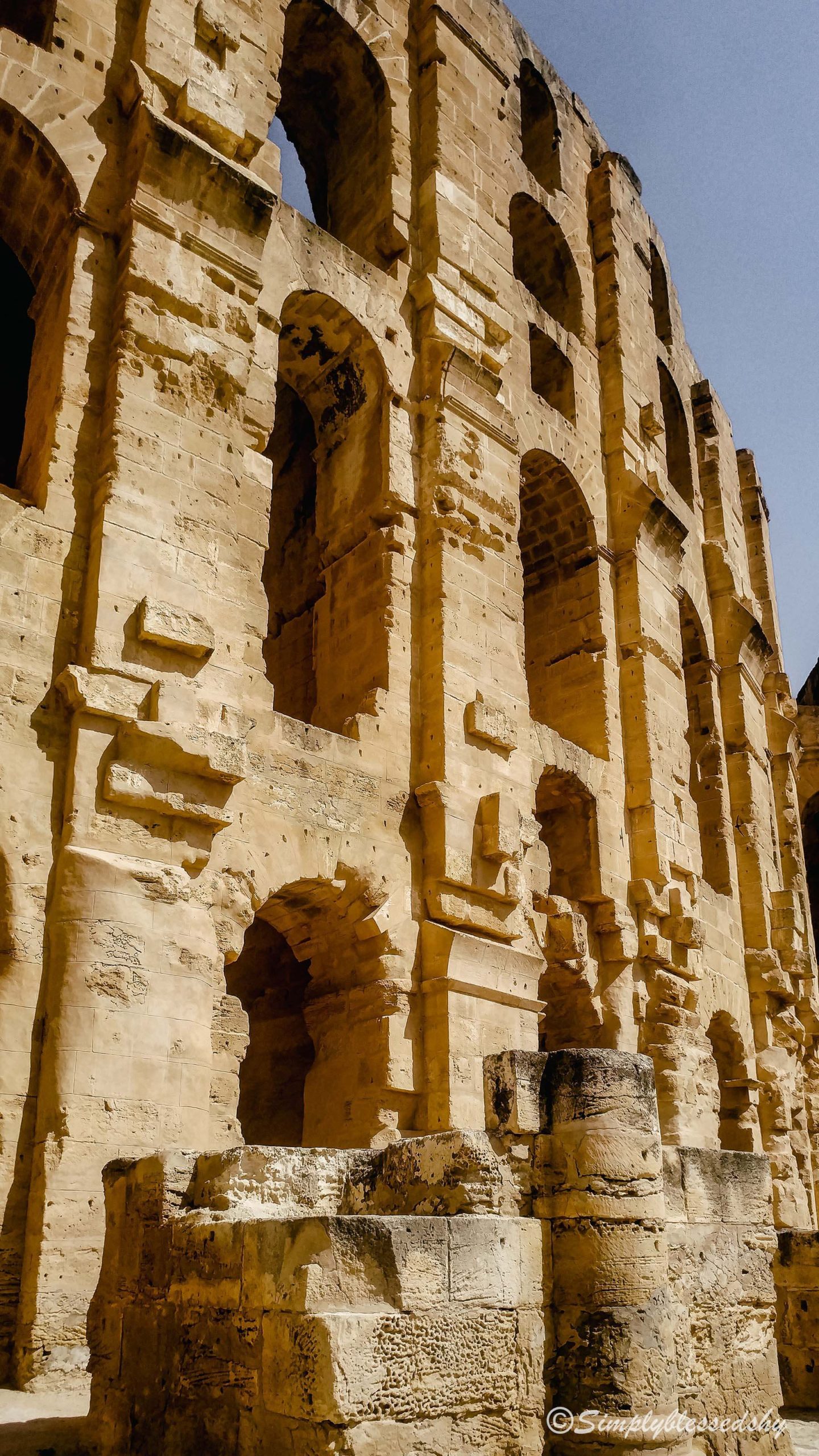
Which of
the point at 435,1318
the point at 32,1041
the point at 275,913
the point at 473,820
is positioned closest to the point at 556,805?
the point at 473,820

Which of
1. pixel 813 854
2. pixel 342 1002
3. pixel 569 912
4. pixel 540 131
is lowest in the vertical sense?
pixel 342 1002

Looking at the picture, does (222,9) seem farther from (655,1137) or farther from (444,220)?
(655,1137)

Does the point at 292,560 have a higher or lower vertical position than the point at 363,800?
higher

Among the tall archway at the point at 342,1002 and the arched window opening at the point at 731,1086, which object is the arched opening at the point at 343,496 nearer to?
the tall archway at the point at 342,1002

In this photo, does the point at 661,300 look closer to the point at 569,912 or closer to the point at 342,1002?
the point at 569,912

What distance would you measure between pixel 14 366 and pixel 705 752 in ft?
26.5

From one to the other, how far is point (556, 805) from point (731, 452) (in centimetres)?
788

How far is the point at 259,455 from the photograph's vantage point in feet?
24.7

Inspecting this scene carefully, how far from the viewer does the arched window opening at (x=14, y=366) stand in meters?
11.1

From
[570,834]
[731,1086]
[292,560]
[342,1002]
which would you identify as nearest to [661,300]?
[292,560]

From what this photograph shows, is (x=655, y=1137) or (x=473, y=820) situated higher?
(x=473, y=820)

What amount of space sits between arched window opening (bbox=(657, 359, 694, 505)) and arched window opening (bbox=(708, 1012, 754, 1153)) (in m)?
6.11

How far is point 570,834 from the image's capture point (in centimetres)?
1059

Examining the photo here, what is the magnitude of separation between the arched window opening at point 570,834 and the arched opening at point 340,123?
437 cm
